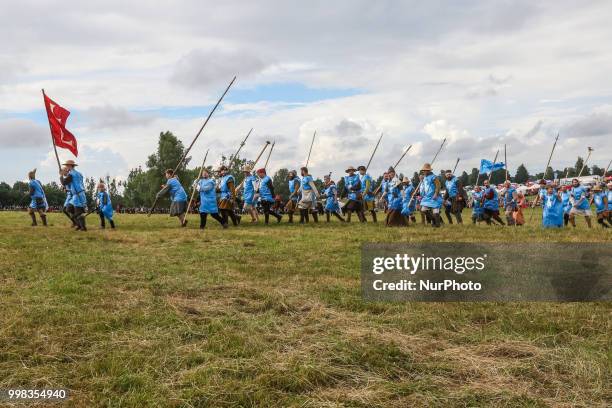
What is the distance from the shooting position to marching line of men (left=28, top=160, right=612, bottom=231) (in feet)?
56.5

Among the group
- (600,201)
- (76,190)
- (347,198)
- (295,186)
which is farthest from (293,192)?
(600,201)

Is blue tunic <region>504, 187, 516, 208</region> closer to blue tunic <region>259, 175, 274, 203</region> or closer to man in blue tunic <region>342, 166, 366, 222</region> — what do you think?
man in blue tunic <region>342, 166, 366, 222</region>

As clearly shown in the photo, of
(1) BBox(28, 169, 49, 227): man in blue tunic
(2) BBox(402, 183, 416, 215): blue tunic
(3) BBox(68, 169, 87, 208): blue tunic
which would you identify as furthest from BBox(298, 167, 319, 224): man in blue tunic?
(1) BBox(28, 169, 49, 227): man in blue tunic

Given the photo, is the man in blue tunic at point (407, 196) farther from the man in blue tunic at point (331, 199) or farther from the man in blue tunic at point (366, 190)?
the man in blue tunic at point (331, 199)

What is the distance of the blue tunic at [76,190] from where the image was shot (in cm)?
1652

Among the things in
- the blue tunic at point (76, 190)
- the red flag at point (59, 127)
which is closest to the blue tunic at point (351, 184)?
the blue tunic at point (76, 190)

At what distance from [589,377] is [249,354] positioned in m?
2.73

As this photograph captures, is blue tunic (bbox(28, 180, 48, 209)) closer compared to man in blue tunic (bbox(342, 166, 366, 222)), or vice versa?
blue tunic (bbox(28, 180, 48, 209))

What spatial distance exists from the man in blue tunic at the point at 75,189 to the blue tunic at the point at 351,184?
8875 millimetres

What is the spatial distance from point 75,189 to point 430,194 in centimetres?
1034

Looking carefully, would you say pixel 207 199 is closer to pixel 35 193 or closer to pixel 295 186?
pixel 295 186

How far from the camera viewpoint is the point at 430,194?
17266 millimetres

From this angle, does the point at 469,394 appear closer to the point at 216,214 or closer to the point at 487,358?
the point at 487,358

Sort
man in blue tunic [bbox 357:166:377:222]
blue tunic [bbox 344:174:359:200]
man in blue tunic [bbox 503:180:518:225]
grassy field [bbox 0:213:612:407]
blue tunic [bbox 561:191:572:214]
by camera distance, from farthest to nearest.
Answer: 1. blue tunic [bbox 561:191:572:214]
2. man in blue tunic [bbox 503:180:518:225]
3. man in blue tunic [bbox 357:166:377:222]
4. blue tunic [bbox 344:174:359:200]
5. grassy field [bbox 0:213:612:407]
